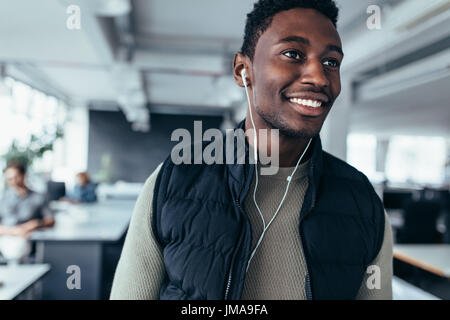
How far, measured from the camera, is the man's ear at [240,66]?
57cm

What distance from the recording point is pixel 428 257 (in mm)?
2295

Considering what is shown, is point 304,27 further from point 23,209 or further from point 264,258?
point 23,209

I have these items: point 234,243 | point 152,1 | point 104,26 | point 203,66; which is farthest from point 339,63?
point 203,66

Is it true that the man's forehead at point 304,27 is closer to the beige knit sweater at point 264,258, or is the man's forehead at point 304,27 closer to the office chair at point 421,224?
the beige knit sweater at point 264,258

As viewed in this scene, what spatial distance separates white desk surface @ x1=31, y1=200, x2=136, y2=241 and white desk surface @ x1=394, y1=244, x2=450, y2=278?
180 cm

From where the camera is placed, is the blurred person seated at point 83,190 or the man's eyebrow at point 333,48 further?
the blurred person seated at point 83,190

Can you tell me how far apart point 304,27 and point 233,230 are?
1.10 feet

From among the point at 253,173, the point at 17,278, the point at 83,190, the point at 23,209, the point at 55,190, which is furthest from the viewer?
the point at 83,190

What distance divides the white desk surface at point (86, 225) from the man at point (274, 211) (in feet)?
4.94

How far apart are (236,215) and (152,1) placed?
258cm

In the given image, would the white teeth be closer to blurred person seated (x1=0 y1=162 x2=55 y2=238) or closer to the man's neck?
the man's neck

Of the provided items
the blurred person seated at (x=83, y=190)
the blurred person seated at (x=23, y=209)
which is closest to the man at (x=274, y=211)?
the blurred person seated at (x=23, y=209)

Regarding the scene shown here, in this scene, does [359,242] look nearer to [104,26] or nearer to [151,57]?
[104,26]

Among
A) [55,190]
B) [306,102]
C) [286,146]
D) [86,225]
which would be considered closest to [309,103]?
[306,102]
